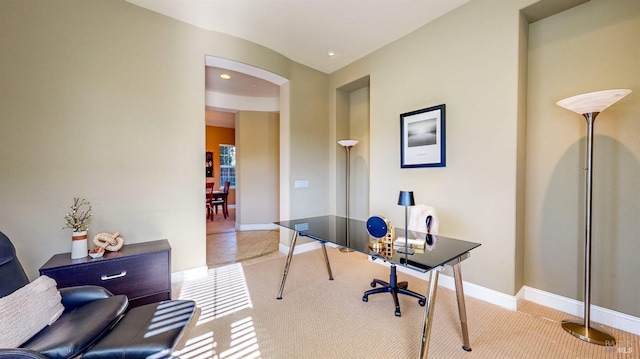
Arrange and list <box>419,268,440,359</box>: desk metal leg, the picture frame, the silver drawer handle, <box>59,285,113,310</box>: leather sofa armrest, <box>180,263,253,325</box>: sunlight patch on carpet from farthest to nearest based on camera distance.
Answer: the picture frame
<box>180,263,253,325</box>: sunlight patch on carpet
the silver drawer handle
<box>59,285,113,310</box>: leather sofa armrest
<box>419,268,440,359</box>: desk metal leg

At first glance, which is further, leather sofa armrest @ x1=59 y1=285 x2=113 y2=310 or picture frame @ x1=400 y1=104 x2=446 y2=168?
picture frame @ x1=400 y1=104 x2=446 y2=168

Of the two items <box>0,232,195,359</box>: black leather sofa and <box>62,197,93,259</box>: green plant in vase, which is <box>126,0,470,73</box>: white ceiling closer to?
<box>62,197,93,259</box>: green plant in vase

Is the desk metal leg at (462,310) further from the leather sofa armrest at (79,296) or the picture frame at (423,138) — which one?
the leather sofa armrest at (79,296)

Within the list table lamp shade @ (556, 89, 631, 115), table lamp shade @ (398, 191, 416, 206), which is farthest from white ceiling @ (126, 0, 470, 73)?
table lamp shade @ (398, 191, 416, 206)

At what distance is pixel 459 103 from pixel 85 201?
3916mm

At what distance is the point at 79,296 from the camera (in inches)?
59.6

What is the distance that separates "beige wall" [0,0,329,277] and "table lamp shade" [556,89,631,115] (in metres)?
3.36

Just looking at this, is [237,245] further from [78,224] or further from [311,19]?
[311,19]

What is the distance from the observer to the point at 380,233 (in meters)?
1.95

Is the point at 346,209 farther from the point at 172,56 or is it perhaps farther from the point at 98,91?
the point at 98,91

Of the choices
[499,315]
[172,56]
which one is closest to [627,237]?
[499,315]

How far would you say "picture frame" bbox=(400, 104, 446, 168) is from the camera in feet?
9.05

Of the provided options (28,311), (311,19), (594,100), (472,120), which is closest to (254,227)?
(311,19)

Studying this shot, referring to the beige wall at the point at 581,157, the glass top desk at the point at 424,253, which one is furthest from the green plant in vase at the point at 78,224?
the beige wall at the point at 581,157
